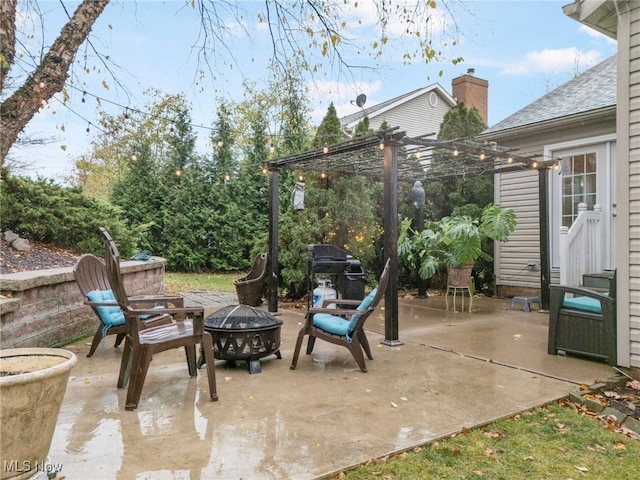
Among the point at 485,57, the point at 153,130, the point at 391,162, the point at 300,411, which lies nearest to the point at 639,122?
the point at 485,57

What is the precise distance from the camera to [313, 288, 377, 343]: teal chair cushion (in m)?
4.05

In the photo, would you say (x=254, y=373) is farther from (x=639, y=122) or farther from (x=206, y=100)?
(x=639, y=122)

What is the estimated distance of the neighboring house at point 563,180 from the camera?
696 centimetres

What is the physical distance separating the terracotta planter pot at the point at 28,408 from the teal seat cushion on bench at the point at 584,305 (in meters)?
4.43

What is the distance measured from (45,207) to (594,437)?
718 centimetres

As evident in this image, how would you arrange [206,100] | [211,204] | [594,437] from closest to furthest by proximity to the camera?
[594,437]
[206,100]
[211,204]

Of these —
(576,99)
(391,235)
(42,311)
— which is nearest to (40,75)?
(42,311)

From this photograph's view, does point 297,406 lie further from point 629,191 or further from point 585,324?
point 629,191

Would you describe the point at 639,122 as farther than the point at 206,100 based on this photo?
No

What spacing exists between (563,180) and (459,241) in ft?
8.18

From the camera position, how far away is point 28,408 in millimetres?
2027

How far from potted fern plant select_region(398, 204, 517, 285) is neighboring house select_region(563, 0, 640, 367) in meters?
3.03

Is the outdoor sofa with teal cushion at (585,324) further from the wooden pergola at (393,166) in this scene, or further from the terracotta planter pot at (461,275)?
the terracotta planter pot at (461,275)

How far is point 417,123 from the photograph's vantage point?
1675 centimetres
